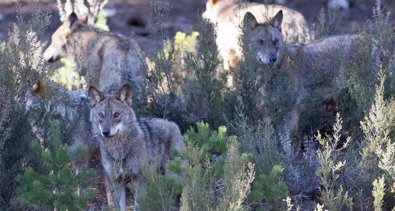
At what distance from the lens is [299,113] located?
32.4 feet

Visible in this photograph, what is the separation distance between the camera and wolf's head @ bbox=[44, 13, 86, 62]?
1270 centimetres

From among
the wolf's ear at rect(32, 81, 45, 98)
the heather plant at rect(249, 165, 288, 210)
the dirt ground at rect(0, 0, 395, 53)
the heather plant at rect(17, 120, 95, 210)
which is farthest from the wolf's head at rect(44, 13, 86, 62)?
the heather plant at rect(249, 165, 288, 210)

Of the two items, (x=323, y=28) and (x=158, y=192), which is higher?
(x=323, y=28)

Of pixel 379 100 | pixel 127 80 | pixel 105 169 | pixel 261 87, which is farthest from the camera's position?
pixel 127 80

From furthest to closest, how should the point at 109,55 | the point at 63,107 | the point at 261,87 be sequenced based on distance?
the point at 109,55 → the point at 261,87 → the point at 63,107

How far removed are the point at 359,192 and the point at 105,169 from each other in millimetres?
2278

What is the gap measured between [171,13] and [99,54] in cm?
737

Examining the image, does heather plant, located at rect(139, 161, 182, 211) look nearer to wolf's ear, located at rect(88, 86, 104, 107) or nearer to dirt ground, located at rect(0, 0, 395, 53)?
wolf's ear, located at rect(88, 86, 104, 107)

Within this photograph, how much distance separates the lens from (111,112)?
27.5 feet

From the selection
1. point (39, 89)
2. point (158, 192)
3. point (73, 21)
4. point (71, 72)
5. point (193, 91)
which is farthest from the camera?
point (71, 72)

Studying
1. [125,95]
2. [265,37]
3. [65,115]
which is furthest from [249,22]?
[65,115]

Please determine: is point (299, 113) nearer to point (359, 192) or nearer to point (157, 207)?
point (359, 192)

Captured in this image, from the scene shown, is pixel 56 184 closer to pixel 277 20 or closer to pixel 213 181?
pixel 213 181

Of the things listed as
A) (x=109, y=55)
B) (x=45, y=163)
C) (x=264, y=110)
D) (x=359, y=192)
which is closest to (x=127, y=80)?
(x=109, y=55)
